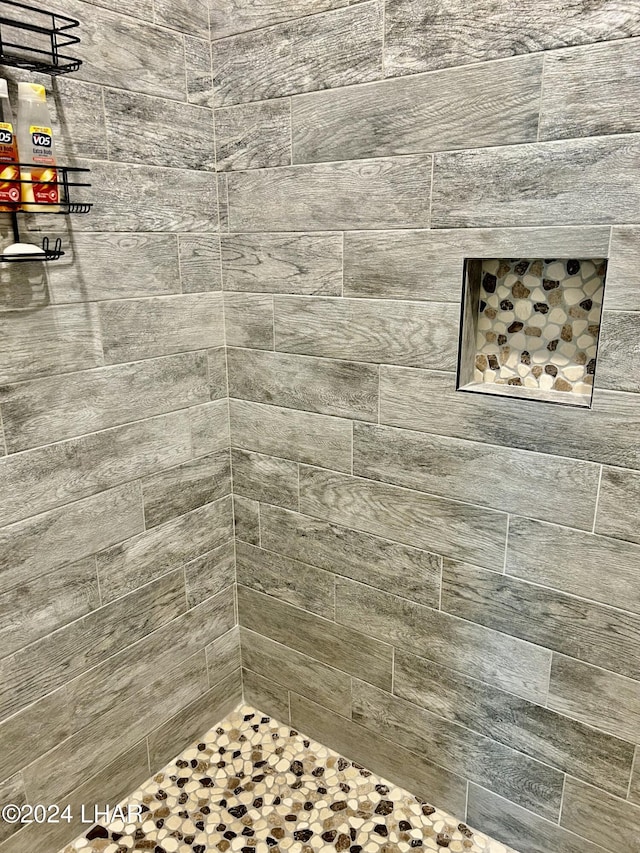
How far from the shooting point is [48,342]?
1.44 meters

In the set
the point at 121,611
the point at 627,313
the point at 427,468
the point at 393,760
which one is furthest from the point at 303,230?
the point at 393,760

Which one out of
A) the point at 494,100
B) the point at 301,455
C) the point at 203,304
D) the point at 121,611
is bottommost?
the point at 121,611

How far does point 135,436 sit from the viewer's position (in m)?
1.67

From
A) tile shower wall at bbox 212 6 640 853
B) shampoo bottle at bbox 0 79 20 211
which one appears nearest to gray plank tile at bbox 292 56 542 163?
tile shower wall at bbox 212 6 640 853

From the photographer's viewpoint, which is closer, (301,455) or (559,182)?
(559,182)

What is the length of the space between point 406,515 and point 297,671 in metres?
0.70

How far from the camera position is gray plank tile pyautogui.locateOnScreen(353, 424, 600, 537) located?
1.36 metres

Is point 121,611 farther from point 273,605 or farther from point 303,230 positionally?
point 303,230

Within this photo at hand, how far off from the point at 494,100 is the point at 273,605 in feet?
4.87

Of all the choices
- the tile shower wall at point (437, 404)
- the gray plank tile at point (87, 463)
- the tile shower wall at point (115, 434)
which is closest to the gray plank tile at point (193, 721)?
the tile shower wall at point (115, 434)

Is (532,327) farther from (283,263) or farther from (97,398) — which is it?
(97,398)

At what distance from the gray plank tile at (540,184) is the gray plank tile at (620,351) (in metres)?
0.18

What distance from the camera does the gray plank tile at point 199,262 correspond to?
5.67ft

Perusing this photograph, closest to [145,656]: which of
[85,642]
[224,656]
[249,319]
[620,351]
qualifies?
[85,642]
